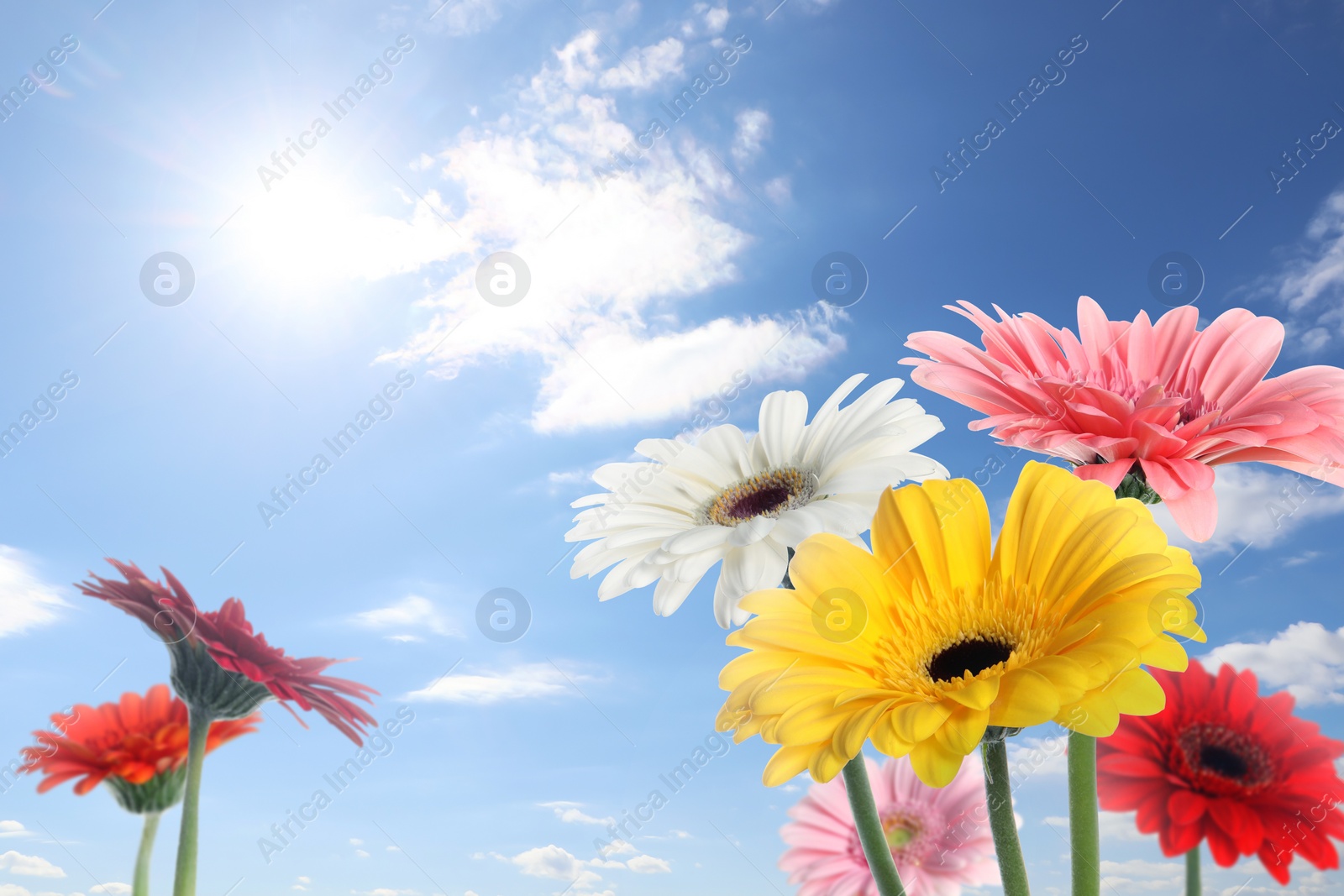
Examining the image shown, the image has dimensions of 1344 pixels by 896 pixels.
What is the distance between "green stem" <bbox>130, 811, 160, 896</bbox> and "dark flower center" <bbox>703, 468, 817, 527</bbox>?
466mm

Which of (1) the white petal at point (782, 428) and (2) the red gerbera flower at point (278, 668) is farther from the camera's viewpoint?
(1) the white petal at point (782, 428)

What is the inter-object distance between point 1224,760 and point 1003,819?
0.22 metres

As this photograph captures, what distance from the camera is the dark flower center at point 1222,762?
1.76 feet

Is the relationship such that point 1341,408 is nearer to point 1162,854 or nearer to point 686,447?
point 1162,854

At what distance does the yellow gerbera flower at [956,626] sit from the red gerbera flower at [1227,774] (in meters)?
0.14

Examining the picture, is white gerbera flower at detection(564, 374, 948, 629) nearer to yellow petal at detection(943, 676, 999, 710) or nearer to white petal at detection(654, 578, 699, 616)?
white petal at detection(654, 578, 699, 616)

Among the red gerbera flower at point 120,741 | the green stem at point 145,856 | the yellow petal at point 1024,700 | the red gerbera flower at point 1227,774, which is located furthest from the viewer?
the red gerbera flower at point 120,741

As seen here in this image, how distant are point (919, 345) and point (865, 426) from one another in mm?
73

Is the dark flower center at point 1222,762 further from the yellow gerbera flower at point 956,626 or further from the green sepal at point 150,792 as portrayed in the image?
the green sepal at point 150,792

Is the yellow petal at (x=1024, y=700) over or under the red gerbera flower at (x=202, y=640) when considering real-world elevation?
under

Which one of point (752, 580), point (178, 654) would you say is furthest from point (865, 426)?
point (178, 654)

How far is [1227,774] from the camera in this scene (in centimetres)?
54

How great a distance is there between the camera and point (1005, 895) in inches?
17.3

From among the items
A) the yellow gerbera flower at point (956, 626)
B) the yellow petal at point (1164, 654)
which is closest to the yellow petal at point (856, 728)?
the yellow gerbera flower at point (956, 626)
